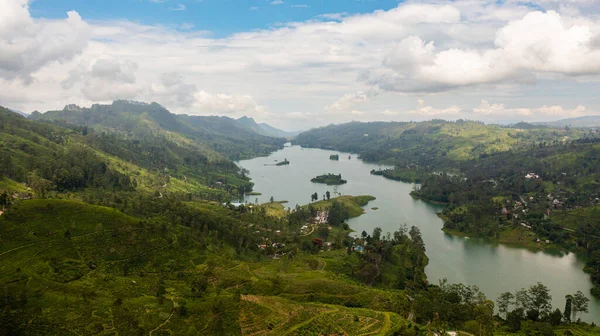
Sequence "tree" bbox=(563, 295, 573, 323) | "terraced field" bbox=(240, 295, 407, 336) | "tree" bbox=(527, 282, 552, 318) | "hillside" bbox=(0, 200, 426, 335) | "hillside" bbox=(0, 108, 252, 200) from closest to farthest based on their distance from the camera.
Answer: "hillside" bbox=(0, 200, 426, 335), "terraced field" bbox=(240, 295, 407, 336), "tree" bbox=(563, 295, 573, 323), "tree" bbox=(527, 282, 552, 318), "hillside" bbox=(0, 108, 252, 200)

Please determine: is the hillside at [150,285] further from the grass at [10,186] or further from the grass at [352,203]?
the grass at [352,203]

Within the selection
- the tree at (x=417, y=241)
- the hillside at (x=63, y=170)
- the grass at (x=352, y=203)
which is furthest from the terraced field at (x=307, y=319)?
the grass at (x=352, y=203)

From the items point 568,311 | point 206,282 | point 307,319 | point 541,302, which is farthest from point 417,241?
point 206,282

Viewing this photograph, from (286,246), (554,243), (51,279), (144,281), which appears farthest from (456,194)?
(51,279)

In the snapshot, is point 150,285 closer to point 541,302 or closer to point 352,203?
point 541,302

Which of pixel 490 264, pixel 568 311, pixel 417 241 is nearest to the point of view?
pixel 568 311

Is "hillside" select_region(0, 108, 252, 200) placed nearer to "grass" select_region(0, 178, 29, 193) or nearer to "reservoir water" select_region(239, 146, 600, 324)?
"grass" select_region(0, 178, 29, 193)

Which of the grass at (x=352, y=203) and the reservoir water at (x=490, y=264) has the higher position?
the grass at (x=352, y=203)

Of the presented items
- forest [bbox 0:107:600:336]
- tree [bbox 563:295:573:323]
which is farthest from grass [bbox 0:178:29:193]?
tree [bbox 563:295:573:323]

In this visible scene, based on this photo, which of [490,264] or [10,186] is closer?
[10,186]

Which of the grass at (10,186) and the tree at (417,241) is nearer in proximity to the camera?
the grass at (10,186)

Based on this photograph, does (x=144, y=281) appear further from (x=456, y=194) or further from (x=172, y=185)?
(x=456, y=194)
